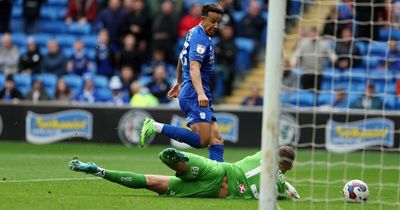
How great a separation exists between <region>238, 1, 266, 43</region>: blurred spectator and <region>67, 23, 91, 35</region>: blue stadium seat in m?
3.64

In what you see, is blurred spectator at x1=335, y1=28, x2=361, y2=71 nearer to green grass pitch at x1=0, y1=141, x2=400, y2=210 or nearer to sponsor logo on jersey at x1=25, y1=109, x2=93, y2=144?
green grass pitch at x1=0, y1=141, x2=400, y2=210

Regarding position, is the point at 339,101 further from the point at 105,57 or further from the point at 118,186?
the point at 118,186

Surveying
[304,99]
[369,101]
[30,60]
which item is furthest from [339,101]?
[30,60]

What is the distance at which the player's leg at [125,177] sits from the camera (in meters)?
10.0

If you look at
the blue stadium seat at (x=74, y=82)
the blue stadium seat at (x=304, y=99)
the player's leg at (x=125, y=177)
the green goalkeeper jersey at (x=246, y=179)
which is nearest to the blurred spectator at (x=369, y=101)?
the blue stadium seat at (x=304, y=99)

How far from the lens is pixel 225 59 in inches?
852

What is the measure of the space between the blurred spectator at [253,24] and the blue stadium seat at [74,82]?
361cm

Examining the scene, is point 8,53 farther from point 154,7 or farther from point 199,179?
point 199,179

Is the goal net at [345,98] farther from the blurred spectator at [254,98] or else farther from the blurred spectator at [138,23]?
the blurred spectator at [138,23]

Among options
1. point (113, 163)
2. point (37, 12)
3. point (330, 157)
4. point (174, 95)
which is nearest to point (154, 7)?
point (37, 12)

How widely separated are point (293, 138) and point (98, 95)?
466cm

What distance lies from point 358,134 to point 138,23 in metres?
5.97

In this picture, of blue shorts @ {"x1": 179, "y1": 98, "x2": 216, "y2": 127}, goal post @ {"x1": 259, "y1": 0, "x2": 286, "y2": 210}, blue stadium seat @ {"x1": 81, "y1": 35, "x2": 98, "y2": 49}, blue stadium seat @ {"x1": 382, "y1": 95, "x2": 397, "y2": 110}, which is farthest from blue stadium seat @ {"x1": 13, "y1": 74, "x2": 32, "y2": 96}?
goal post @ {"x1": 259, "y1": 0, "x2": 286, "y2": 210}

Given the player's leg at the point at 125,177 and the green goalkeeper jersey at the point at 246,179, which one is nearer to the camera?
the player's leg at the point at 125,177
